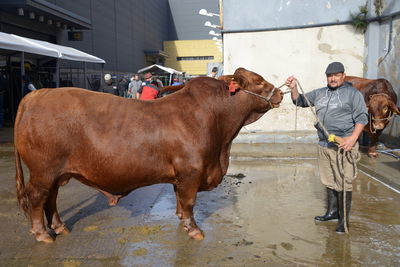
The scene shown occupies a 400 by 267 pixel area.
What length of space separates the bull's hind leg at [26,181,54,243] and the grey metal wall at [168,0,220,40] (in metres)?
44.7

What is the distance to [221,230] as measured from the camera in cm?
419

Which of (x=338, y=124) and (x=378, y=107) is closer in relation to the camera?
(x=338, y=124)

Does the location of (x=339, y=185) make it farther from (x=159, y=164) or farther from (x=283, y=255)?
(x=159, y=164)

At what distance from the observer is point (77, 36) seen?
2103 centimetres

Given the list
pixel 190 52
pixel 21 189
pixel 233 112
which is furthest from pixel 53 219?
pixel 190 52

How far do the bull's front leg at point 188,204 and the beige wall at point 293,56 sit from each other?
6.55m

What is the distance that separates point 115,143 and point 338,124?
2272 millimetres

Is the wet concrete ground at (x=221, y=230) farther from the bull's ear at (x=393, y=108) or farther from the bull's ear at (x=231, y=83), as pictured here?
the bull's ear at (x=393, y=108)

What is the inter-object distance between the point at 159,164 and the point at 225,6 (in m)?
7.55

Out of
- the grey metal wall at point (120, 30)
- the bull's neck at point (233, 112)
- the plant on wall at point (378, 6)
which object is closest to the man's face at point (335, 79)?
the bull's neck at point (233, 112)

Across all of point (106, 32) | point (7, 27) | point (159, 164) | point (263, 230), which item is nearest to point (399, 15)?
point (263, 230)

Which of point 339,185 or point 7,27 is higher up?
point 7,27

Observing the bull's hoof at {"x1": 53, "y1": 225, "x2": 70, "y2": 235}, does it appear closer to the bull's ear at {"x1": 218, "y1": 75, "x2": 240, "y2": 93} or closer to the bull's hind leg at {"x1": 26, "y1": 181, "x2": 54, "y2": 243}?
the bull's hind leg at {"x1": 26, "y1": 181, "x2": 54, "y2": 243}

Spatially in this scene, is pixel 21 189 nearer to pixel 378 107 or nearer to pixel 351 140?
pixel 351 140
